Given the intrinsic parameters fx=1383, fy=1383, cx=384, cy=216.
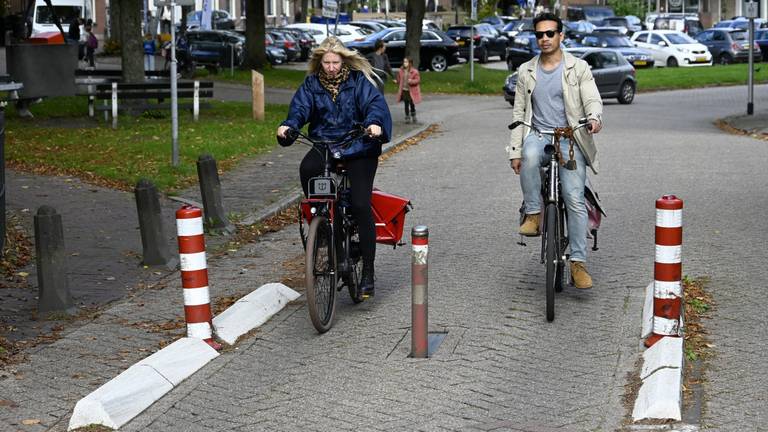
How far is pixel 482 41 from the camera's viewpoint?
58719 millimetres

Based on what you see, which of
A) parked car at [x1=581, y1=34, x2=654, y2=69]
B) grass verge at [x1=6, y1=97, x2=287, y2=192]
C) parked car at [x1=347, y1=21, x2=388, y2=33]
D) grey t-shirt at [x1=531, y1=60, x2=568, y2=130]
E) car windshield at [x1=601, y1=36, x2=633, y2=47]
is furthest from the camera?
parked car at [x1=347, y1=21, x2=388, y2=33]

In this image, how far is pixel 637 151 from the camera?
21656 millimetres

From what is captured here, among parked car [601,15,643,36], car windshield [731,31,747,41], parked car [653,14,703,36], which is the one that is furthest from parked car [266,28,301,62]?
parked car [653,14,703,36]

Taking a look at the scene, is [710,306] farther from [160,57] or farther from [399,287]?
[160,57]

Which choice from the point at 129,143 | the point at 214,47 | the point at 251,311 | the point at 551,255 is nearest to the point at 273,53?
the point at 214,47

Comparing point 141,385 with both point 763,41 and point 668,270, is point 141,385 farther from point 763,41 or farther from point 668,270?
point 763,41

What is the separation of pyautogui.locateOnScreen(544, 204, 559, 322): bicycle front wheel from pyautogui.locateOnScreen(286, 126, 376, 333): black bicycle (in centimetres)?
126

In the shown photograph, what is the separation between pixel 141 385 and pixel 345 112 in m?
2.63

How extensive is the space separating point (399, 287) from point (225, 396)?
10.3 ft

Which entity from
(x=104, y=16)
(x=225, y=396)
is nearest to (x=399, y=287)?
(x=225, y=396)

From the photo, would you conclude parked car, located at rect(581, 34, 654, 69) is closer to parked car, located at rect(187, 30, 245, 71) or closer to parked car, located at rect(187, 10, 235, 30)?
parked car, located at rect(187, 30, 245, 71)

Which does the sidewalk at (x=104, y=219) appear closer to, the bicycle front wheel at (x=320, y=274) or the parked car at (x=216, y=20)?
the bicycle front wheel at (x=320, y=274)

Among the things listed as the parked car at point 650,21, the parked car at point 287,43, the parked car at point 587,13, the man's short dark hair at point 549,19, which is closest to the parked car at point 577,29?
the parked car at point 587,13

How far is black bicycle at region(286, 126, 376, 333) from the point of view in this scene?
8.23m
